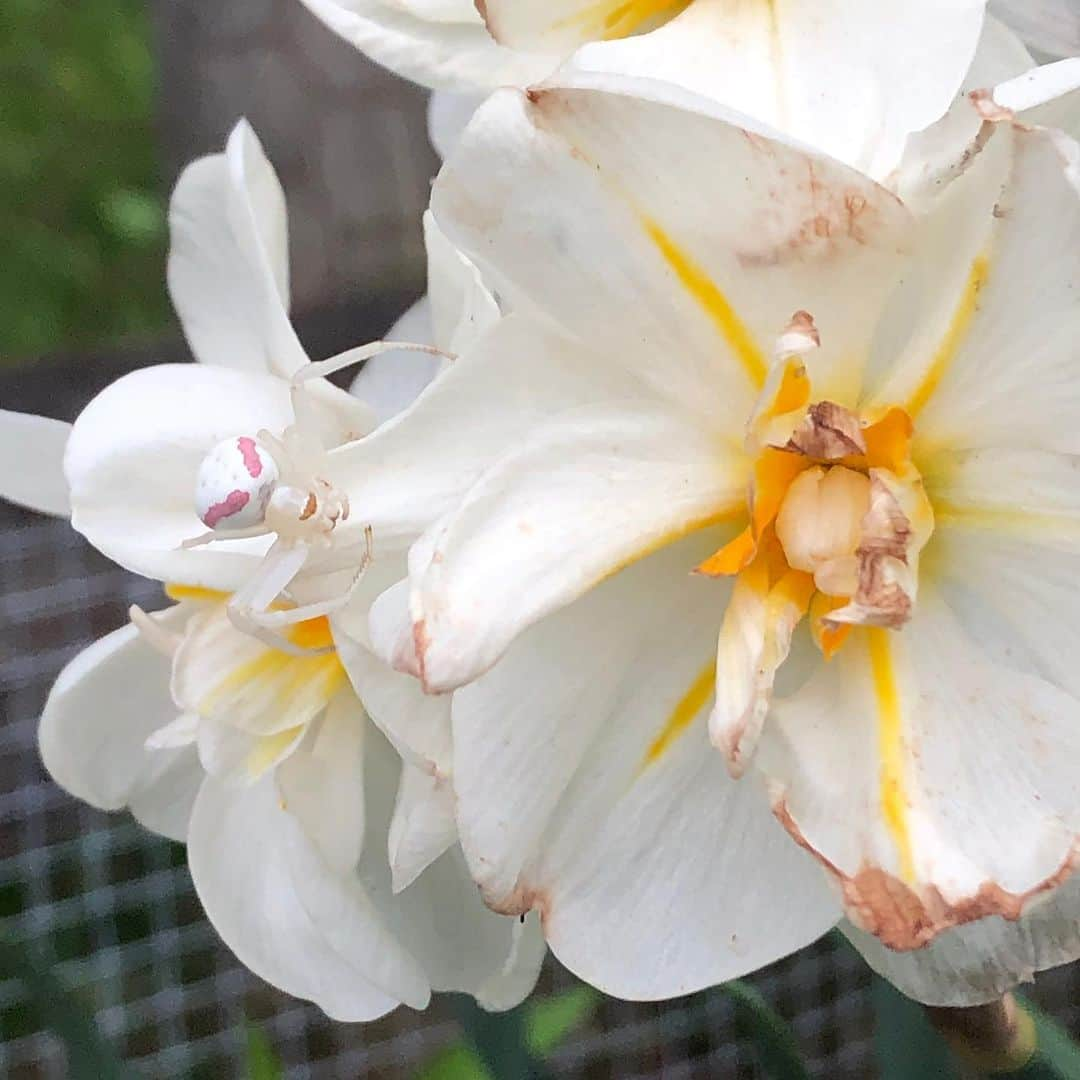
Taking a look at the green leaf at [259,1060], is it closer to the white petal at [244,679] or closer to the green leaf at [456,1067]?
the green leaf at [456,1067]

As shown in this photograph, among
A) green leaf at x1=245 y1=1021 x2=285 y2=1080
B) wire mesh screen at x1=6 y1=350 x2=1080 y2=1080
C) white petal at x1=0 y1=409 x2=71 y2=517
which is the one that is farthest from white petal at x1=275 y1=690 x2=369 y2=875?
wire mesh screen at x1=6 y1=350 x2=1080 y2=1080

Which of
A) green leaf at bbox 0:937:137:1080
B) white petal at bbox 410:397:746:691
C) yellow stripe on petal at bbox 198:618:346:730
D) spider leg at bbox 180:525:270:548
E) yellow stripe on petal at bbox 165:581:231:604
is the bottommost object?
green leaf at bbox 0:937:137:1080

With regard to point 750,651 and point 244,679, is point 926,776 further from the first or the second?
point 244,679

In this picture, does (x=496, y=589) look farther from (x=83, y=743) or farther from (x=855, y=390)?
(x=83, y=743)

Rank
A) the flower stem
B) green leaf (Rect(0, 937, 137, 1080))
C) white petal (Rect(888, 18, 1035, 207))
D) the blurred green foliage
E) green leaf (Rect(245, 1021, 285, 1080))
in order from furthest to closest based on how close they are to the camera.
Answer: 1. the blurred green foliage
2. green leaf (Rect(245, 1021, 285, 1080))
3. green leaf (Rect(0, 937, 137, 1080))
4. the flower stem
5. white petal (Rect(888, 18, 1035, 207))

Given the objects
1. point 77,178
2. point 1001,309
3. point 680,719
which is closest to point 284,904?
point 680,719

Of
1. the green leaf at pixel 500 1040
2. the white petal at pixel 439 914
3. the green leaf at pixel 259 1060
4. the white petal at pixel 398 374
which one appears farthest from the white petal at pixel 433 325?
the green leaf at pixel 259 1060

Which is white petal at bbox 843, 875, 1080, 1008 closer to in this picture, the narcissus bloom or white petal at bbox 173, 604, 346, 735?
the narcissus bloom
